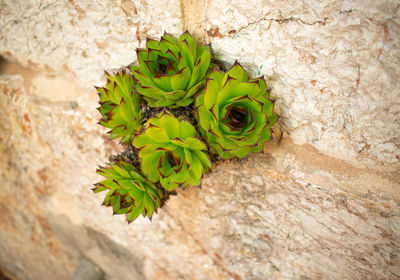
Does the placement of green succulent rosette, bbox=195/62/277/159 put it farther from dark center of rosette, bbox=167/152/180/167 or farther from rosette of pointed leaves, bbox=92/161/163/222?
rosette of pointed leaves, bbox=92/161/163/222

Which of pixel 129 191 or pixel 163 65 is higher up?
pixel 163 65

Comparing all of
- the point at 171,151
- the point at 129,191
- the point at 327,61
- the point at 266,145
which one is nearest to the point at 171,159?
the point at 171,151

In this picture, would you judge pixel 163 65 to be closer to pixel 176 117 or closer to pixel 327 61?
pixel 176 117

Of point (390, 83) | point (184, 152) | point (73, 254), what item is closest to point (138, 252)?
point (73, 254)

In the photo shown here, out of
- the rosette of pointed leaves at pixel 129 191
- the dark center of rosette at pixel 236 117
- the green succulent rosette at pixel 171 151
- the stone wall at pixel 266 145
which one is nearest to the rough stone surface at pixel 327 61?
the stone wall at pixel 266 145

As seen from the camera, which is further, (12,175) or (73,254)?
(73,254)

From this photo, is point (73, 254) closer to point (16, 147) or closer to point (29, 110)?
point (16, 147)
